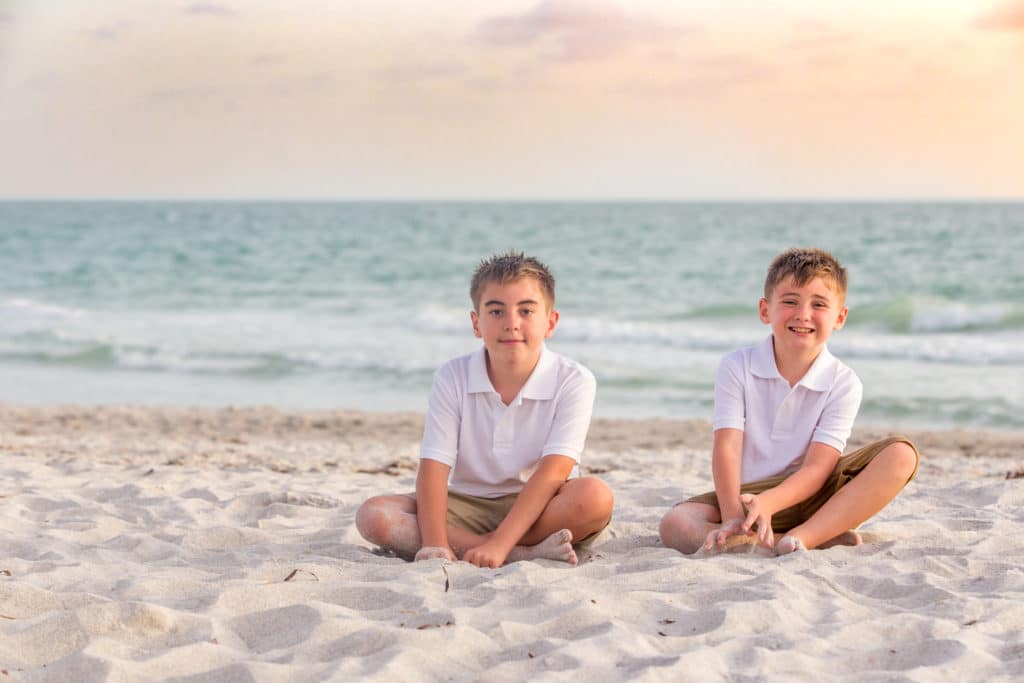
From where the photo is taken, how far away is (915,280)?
67.4ft

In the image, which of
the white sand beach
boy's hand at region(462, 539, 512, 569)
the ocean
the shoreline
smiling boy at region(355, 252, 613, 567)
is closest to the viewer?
the white sand beach

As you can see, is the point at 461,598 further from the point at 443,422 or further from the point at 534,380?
the point at 534,380

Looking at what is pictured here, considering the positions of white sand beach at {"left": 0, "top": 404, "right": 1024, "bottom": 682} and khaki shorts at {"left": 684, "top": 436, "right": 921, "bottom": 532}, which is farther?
khaki shorts at {"left": 684, "top": 436, "right": 921, "bottom": 532}

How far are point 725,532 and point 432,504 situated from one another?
1055 millimetres

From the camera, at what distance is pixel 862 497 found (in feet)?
12.7

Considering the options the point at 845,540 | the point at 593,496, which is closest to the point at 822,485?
the point at 845,540

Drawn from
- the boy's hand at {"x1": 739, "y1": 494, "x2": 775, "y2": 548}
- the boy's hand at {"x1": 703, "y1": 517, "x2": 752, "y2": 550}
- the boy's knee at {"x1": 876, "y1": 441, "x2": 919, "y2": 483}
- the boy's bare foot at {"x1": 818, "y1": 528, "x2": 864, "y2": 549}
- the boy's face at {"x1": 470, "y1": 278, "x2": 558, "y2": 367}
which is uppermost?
the boy's face at {"x1": 470, "y1": 278, "x2": 558, "y2": 367}

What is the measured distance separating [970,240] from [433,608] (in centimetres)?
2818

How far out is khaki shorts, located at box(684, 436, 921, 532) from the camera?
156 inches

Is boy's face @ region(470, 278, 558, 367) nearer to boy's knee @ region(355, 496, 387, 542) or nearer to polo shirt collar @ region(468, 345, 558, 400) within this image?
polo shirt collar @ region(468, 345, 558, 400)

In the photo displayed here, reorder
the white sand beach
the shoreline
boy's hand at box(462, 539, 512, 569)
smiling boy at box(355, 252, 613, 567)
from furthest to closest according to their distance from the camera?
1. the shoreline
2. smiling boy at box(355, 252, 613, 567)
3. boy's hand at box(462, 539, 512, 569)
4. the white sand beach

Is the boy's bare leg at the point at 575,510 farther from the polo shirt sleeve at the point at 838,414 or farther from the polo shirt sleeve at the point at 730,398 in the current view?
the polo shirt sleeve at the point at 838,414

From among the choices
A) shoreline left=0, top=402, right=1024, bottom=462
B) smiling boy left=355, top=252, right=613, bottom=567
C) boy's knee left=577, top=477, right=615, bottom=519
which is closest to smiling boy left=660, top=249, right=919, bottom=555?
boy's knee left=577, top=477, right=615, bottom=519

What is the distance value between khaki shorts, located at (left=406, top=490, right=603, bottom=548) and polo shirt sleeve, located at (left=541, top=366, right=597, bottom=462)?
28 centimetres
